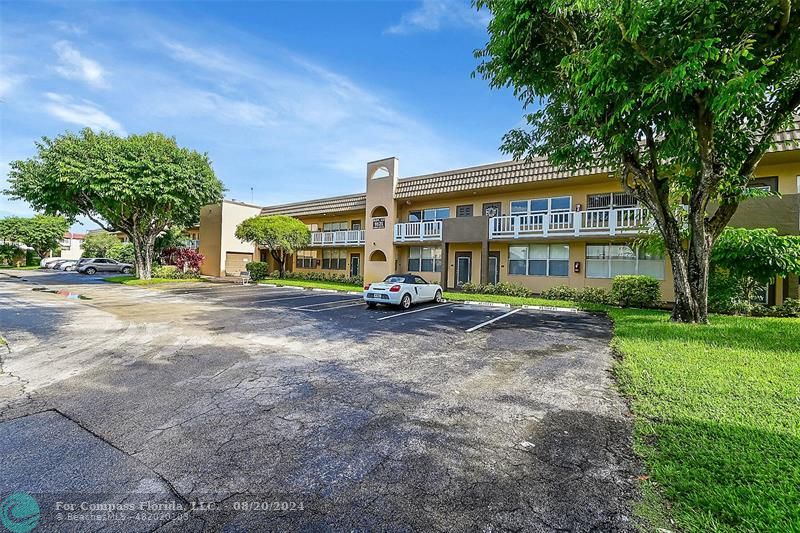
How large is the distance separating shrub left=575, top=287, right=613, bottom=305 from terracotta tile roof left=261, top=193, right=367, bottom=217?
15209 millimetres

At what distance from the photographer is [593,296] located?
16531 millimetres

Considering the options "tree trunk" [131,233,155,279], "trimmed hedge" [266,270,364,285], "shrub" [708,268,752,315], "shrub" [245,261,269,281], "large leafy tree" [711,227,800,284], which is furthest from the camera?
"shrub" [245,261,269,281]

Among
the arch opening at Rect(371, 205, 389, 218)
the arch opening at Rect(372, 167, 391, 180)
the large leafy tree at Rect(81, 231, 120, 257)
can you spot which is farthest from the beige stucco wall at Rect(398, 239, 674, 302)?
the large leafy tree at Rect(81, 231, 120, 257)

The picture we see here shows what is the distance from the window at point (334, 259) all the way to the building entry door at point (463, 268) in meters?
10.3

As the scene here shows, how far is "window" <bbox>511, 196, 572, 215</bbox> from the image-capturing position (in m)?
18.8

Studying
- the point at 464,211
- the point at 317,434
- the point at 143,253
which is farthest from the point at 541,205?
the point at 143,253

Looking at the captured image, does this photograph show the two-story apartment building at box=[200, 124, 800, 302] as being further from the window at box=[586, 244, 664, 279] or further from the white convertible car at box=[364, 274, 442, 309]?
the white convertible car at box=[364, 274, 442, 309]

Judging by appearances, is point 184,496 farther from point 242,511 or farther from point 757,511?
point 757,511

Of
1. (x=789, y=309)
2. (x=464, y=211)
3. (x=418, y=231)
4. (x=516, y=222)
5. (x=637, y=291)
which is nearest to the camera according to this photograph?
(x=789, y=309)

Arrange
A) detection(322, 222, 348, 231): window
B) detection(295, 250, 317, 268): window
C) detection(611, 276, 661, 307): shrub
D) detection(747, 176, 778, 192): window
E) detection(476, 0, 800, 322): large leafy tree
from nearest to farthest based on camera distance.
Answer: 1. detection(476, 0, 800, 322): large leafy tree
2. detection(747, 176, 778, 192): window
3. detection(611, 276, 661, 307): shrub
4. detection(322, 222, 348, 231): window
5. detection(295, 250, 317, 268): window

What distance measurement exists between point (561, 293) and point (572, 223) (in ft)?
11.2

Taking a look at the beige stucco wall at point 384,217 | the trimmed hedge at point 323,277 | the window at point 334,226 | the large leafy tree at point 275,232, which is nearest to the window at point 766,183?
the beige stucco wall at point 384,217

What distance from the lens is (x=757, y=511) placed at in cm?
240

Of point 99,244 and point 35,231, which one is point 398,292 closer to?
point 99,244
